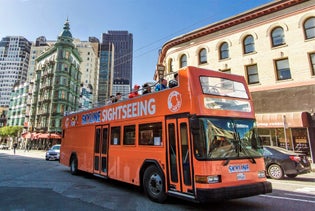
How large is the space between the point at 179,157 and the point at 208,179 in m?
1.01

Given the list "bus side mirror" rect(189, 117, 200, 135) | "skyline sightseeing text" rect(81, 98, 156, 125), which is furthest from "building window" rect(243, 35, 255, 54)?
"bus side mirror" rect(189, 117, 200, 135)

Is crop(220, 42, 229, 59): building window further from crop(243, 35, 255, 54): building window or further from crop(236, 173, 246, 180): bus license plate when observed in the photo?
crop(236, 173, 246, 180): bus license plate

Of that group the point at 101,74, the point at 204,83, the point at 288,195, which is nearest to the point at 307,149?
the point at 288,195

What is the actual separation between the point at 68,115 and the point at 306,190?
12554mm

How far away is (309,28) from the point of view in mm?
17578

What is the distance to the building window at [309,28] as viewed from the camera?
17391 millimetres

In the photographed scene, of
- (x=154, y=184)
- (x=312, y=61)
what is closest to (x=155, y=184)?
(x=154, y=184)

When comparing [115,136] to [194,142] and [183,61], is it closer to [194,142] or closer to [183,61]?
[194,142]

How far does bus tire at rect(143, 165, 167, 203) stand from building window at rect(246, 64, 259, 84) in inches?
639

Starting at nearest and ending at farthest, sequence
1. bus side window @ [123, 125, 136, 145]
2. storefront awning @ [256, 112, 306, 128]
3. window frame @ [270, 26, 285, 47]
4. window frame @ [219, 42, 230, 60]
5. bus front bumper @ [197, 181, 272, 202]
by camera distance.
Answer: bus front bumper @ [197, 181, 272, 202]
bus side window @ [123, 125, 136, 145]
storefront awning @ [256, 112, 306, 128]
window frame @ [270, 26, 285, 47]
window frame @ [219, 42, 230, 60]

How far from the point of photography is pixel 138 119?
24.7 ft

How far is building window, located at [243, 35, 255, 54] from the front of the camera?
20359mm

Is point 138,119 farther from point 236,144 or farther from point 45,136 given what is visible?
point 45,136

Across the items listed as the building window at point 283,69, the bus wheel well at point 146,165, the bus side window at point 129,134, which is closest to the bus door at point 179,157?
the bus wheel well at point 146,165
